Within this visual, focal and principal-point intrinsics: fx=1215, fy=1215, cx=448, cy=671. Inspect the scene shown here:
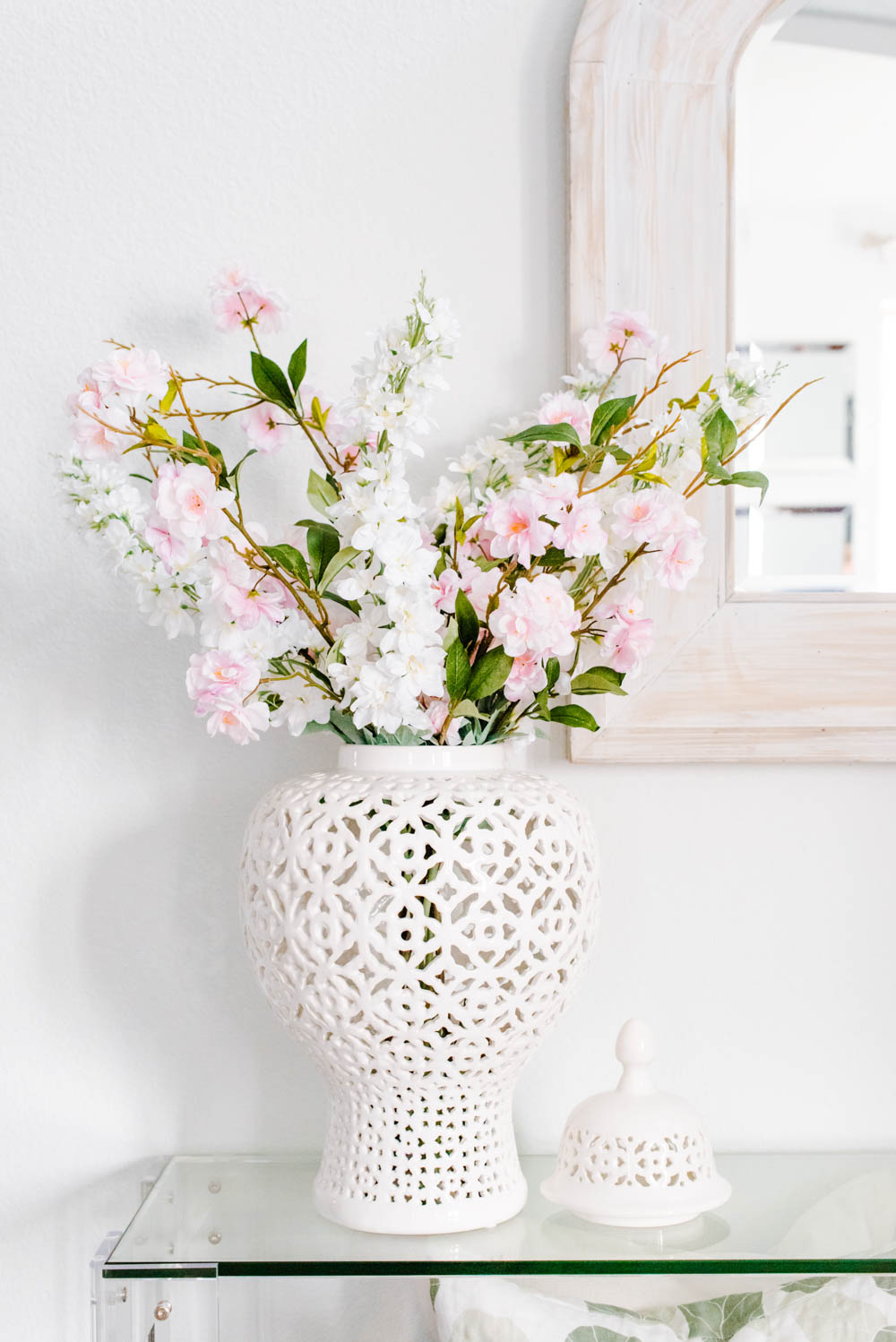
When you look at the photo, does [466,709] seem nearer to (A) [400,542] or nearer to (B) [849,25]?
(A) [400,542]

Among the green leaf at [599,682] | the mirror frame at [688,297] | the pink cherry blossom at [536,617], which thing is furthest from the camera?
the mirror frame at [688,297]

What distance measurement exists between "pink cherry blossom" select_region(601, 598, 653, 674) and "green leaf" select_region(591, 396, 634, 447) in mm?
115

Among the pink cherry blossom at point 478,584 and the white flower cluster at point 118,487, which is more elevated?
the white flower cluster at point 118,487

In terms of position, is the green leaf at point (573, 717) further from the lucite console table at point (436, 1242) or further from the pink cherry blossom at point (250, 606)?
the lucite console table at point (436, 1242)

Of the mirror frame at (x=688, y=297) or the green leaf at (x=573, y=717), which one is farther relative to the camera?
the mirror frame at (x=688, y=297)

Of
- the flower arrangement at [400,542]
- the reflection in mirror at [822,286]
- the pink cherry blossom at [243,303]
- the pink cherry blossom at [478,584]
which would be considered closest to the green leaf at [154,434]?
the flower arrangement at [400,542]

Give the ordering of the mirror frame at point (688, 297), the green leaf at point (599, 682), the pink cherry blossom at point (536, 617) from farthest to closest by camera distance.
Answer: the mirror frame at point (688, 297)
the green leaf at point (599, 682)
the pink cherry blossom at point (536, 617)

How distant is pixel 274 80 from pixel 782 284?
44 cm

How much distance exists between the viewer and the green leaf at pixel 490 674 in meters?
0.77

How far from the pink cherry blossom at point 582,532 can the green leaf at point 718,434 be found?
0.40 ft

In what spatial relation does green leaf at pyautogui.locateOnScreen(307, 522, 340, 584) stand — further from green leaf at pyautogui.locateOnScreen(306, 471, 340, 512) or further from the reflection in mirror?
the reflection in mirror

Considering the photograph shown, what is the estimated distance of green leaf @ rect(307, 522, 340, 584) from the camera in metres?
0.78

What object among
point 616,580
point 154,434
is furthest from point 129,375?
point 616,580

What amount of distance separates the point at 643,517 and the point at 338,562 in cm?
20
